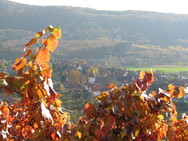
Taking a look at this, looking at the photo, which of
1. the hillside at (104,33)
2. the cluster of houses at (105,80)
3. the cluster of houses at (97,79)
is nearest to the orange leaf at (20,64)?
the cluster of houses at (105,80)

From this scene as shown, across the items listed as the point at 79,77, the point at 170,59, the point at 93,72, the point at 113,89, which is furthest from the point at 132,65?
the point at 113,89

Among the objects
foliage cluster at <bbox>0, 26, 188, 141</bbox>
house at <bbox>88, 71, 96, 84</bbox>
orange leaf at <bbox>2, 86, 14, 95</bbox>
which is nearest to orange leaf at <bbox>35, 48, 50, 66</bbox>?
foliage cluster at <bbox>0, 26, 188, 141</bbox>

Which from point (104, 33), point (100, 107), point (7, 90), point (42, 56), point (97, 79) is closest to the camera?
point (42, 56)

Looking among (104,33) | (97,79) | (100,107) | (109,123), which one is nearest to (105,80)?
(97,79)

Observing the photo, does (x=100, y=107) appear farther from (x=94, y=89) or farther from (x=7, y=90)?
(x=94, y=89)

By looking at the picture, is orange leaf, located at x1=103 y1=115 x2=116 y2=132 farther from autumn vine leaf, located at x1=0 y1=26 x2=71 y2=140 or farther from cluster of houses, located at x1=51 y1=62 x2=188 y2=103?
cluster of houses, located at x1=51 y1=62 x2=188 y2=103
